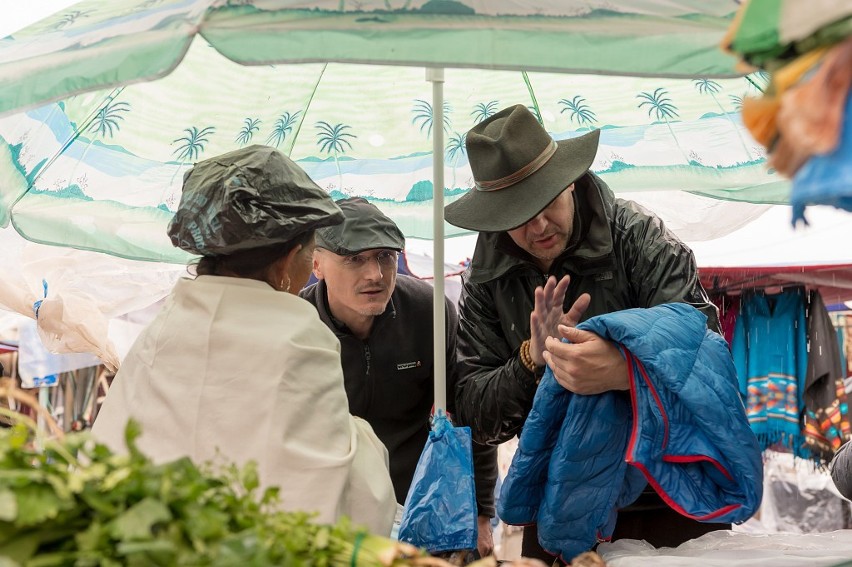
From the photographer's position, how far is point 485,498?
11.2 ft

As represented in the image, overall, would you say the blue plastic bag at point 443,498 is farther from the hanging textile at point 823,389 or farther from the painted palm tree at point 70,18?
the hanging textile at point 823,389

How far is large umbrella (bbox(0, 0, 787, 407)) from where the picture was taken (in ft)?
6.40

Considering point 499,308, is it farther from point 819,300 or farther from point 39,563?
point 819,300

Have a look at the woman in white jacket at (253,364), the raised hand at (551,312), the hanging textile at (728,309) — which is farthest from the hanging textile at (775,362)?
the woman in white jacket at (253,364)

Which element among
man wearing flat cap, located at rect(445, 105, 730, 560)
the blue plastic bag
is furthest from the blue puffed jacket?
man wearing flat cap, located at rect(445, 105, 730, 560)

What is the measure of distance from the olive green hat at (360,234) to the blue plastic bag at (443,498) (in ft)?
2.80

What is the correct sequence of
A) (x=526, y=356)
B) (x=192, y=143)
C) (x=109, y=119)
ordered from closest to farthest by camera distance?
(x=526, y=356) → (x=109, y=119) → (x=192, y=143)

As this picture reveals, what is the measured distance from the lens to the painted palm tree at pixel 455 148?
3.66 meters

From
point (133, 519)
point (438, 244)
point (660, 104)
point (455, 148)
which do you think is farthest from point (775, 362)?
point (133, 519)

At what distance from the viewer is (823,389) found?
539 centimetres

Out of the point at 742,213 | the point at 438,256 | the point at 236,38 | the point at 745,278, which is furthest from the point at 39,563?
the point at 745,278

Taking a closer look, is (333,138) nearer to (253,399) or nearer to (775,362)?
(253,399)

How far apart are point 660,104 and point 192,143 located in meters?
1.72

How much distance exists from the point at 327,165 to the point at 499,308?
3.94 feet
